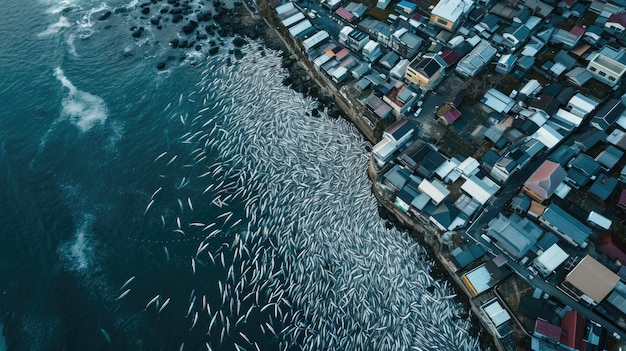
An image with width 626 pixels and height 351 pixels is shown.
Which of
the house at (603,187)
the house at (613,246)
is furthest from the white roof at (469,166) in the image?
the house at (613,246)

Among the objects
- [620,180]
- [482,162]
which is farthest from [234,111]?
[620,180]

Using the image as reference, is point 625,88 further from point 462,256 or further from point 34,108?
point 34,108

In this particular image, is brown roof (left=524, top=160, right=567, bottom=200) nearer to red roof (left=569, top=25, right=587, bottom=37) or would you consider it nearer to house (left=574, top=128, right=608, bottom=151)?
house (left=574, top=128, right=608, bottom=151)

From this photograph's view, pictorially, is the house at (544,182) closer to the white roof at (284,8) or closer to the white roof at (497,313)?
the white roof at (497,313)

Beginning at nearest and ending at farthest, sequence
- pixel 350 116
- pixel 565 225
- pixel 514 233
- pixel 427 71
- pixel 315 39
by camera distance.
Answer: pixel 565 225 → pixel 514 233 → pixel 427 71 → pixel 350 116 → pixel 315 39

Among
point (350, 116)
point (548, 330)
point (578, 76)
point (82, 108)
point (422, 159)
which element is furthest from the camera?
point (82, 108)

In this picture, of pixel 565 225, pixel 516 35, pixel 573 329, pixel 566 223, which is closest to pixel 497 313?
pixel 573 329

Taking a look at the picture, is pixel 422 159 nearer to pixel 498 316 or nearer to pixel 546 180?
pixel 546 180

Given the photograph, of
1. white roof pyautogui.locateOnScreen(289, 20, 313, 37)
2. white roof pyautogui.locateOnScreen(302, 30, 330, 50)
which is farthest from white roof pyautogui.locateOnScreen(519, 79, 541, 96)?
white roof pyautogui.locateOnScreen(289, 20, 313, 37)
